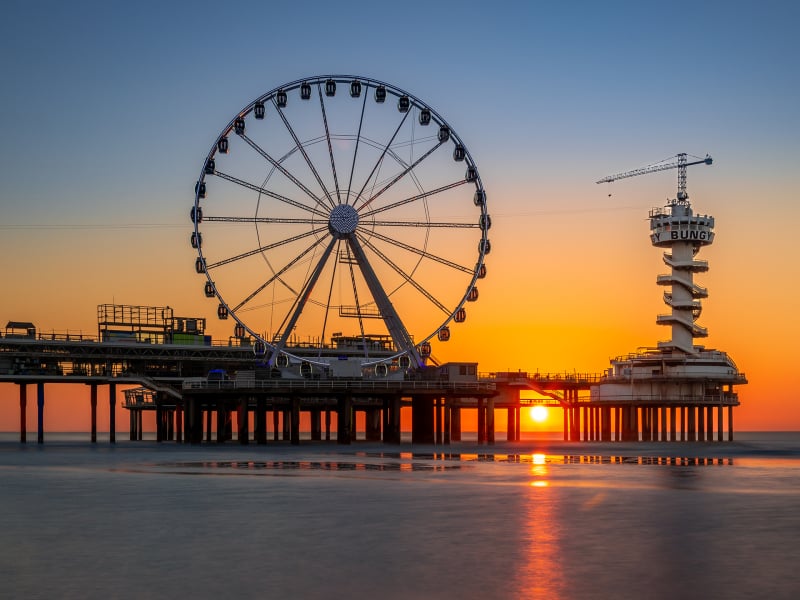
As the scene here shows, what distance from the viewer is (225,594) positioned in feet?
74.4

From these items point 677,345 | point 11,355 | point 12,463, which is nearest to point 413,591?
point 12,463

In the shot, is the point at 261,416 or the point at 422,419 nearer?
the point at 261,416

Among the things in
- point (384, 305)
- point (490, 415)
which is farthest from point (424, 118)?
point (490, 415)

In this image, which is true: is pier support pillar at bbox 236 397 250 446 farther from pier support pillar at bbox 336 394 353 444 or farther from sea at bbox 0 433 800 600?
sea at bbox 0 433 800 600

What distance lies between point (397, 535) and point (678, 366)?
8248 centimetres

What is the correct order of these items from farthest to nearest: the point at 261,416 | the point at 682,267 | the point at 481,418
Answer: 1. the point at 682,267
2. the point at 481,418
3. the point at 261,416

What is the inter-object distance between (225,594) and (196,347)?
81.5 metres

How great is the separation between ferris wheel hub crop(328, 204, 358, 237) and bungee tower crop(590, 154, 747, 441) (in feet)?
139

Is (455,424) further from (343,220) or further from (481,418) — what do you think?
(343,220)

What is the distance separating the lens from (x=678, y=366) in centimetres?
10919

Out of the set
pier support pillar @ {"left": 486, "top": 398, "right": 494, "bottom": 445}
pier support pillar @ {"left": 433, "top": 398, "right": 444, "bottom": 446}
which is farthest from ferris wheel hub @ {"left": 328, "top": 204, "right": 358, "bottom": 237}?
pier support pillar @ {"left": 486, "top": 398, "right": 494, "bottom": 445}

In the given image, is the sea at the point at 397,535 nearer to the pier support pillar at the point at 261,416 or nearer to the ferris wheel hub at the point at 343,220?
the ferris wheel hub at the point at 343,220

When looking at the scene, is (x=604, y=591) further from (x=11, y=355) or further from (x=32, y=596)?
(x=11, y=355)

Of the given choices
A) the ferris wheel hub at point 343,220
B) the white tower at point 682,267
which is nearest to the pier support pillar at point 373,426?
the white tower at point 682,267
